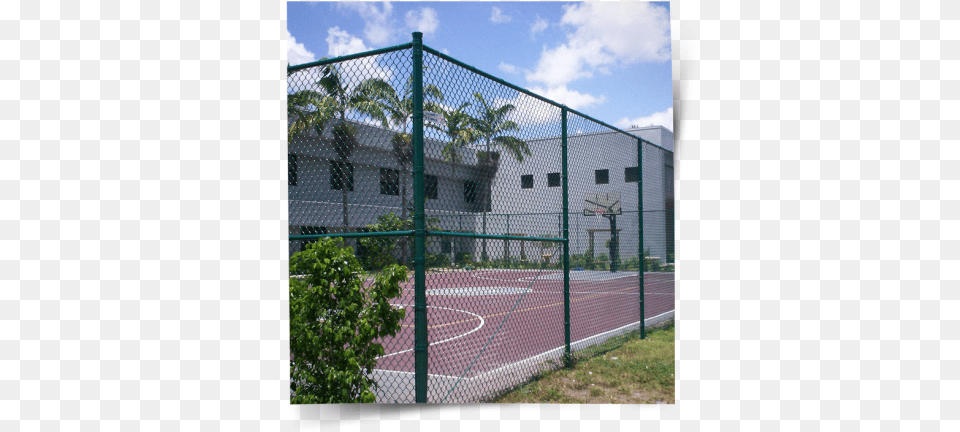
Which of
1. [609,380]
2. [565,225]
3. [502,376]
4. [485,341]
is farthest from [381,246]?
[485,341]

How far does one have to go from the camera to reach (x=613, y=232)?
7.83m

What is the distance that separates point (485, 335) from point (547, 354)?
2641mm

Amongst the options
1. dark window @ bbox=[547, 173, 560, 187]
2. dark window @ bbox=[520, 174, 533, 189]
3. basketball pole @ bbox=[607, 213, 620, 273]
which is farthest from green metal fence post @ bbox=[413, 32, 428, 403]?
basketball pole @ bbox=[607, 213, 620, 273]

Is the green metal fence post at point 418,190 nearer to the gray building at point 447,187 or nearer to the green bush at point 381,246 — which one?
the gray building at point 447,187

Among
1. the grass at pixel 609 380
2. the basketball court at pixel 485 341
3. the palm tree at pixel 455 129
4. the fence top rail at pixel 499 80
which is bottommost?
the grass at pixel 609 380

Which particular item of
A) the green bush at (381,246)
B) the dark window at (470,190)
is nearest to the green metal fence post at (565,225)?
the dark window at (470,190)

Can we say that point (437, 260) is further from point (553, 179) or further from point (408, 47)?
point (553, 179)

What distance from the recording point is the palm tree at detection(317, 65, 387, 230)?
4070 mm

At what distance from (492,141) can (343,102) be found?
1.24 m

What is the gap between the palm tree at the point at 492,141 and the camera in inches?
180

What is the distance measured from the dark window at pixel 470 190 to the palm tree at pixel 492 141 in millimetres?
111

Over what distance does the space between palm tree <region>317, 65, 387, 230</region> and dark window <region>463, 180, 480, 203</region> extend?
843 millimetres
